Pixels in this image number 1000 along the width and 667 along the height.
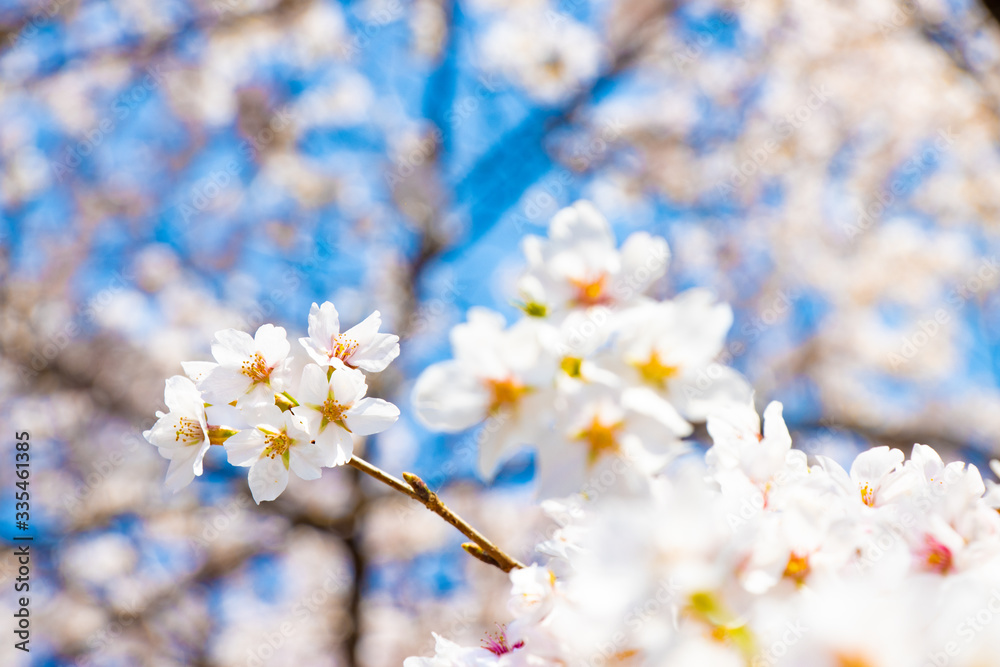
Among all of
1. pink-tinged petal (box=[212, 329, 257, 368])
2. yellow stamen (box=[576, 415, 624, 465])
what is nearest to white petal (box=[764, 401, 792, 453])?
yellow stamen (box=[576, 415, 624, 465])

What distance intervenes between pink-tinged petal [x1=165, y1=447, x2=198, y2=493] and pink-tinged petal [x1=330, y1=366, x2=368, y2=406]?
256 mm

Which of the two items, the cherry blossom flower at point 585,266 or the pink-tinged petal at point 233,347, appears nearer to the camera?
the cherry blossom flower at point 585,266

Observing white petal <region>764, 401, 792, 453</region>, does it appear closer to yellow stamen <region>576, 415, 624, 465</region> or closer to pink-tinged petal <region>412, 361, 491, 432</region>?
yellow stamen <region>576, 415, 624, 465</region>

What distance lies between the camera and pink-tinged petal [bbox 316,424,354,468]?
2.53ft

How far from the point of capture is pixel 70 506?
164 inches

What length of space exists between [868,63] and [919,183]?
1.32m

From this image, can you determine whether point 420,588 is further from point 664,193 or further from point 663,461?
point 663,461

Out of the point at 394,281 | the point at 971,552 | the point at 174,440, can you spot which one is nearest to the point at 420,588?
the point at 394,281

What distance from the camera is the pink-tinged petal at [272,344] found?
0.83 meters

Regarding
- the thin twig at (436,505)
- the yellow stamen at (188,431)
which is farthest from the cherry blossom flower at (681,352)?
the yellow stamen at (188,431)

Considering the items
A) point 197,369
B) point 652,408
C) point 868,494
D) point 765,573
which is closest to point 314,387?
point 197,369

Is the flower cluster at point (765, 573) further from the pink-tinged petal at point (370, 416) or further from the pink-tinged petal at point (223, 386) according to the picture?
the pink-tinged petal at point (223, 386)

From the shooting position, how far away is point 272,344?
853 mm

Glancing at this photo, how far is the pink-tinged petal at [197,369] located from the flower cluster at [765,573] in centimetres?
53
